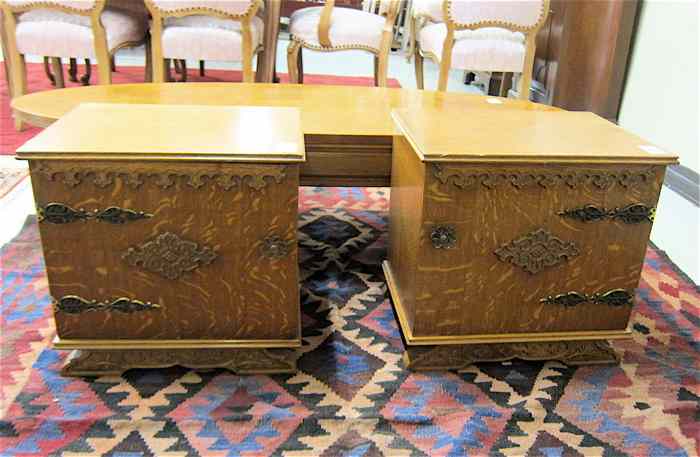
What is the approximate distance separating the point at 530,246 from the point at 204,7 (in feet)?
6.97

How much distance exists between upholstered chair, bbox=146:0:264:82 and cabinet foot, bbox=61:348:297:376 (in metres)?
1.91

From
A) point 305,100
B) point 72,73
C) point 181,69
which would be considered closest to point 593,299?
point 305,100

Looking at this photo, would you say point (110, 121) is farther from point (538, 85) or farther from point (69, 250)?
point (538, 85)

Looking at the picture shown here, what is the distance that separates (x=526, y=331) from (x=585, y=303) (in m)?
0.13

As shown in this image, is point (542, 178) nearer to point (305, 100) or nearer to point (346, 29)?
point (305, 100)

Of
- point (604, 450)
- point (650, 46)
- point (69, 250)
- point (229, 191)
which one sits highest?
point (650, 46)

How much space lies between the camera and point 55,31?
2824mm

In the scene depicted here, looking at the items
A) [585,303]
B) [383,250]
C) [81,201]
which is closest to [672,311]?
[585,303]

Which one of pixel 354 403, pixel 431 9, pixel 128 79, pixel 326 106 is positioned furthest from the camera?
pixel 128 79

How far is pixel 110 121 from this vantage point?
1.23m

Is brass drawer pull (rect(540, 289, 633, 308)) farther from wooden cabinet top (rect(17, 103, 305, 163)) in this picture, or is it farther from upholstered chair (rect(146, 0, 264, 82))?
upholstered chair (rect(146, 0, 264, 82))

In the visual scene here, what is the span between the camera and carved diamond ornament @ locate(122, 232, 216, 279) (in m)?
1.12

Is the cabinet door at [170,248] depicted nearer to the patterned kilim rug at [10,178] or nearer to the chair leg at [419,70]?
the patterned kilim rug at [10,178]

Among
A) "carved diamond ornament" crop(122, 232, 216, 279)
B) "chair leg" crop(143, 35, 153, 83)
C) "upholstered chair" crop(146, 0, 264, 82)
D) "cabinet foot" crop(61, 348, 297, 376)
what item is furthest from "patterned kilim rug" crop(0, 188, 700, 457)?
"chair leg" crop(143, 35, 153, 83)
